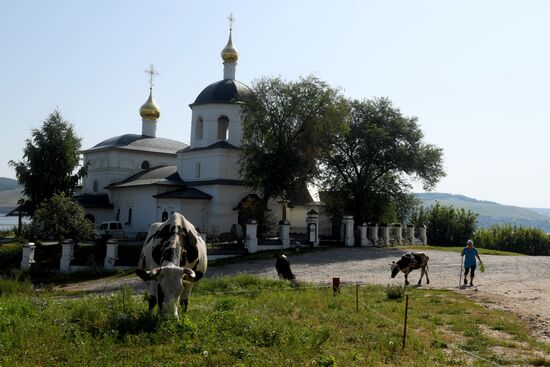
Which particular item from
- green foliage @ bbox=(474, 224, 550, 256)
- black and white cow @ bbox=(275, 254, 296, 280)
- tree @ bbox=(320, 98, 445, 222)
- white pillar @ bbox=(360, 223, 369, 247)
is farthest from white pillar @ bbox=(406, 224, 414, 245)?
black and white cow @ bbox=(275, 254, 296, 280)

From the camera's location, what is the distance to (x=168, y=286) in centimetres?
967

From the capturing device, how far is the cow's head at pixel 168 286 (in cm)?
966

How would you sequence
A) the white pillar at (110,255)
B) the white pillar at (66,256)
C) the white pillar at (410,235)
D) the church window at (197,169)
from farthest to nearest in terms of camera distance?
the church window at (197,169), the white pillar at (410,235), the white pillar at (66,256), the white pillar at (110,255)

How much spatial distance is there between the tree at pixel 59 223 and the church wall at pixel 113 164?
18.1 metres

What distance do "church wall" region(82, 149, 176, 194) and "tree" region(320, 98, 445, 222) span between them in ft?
60.0

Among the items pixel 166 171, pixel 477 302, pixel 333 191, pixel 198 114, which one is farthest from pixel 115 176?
pixel 477 302

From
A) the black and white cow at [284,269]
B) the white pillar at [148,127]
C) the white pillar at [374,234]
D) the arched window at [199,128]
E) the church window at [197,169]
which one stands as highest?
the white pillar at [148,127]

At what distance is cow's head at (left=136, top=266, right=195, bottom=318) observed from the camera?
31.7ft

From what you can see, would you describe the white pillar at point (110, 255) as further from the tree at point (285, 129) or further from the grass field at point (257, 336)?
the grass field at point (257, 336)

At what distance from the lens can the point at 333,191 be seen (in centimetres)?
4100

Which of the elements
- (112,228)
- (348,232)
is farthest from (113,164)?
(348,232)

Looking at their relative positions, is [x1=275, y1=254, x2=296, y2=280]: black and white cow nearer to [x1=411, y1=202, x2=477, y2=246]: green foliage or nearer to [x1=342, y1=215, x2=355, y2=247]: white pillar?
[x1=342, y1=215, x2=355, y2=247]: white pillar

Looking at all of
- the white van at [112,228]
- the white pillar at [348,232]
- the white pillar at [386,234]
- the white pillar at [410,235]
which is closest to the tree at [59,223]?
the white van at [112,228]

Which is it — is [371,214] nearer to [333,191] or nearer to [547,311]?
[333,191]
